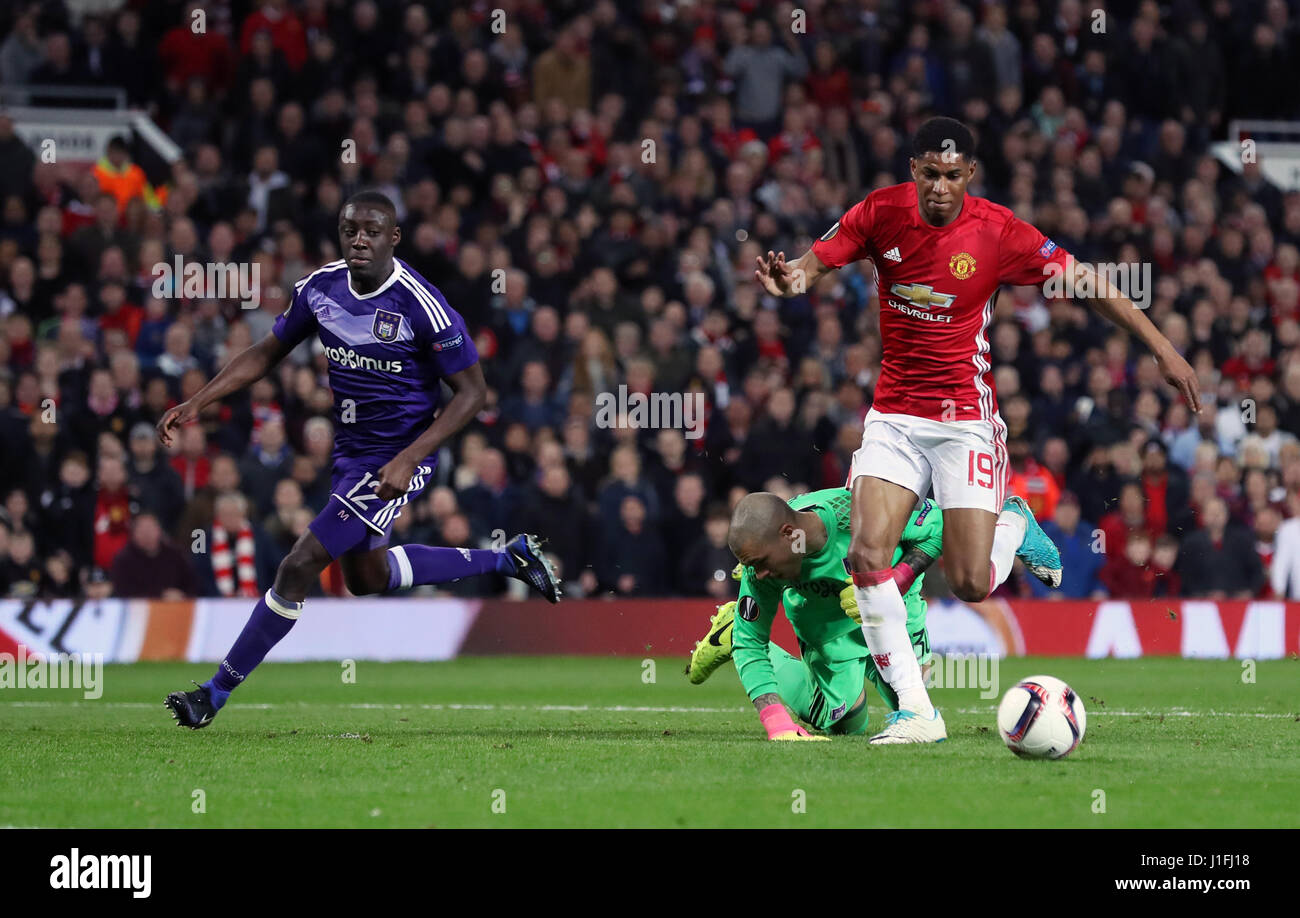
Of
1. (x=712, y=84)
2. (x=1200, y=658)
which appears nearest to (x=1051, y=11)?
(x=712, y=84)

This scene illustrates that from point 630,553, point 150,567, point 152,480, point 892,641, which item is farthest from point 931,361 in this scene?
point 152,480

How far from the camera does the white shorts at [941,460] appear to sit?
8625mm

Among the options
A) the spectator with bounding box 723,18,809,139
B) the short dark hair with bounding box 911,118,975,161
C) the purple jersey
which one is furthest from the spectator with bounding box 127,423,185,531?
the short dark hair with bounding box 911,118,975,161

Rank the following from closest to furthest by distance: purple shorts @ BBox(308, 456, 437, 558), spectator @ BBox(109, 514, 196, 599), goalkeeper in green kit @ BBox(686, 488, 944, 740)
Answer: goalkeeper in green kit @ BBox(686, 488, 944, 740), purple shorts @ BBox(308, 456, 437, 558), spectator @ BBox(109, 514, 196, 599)

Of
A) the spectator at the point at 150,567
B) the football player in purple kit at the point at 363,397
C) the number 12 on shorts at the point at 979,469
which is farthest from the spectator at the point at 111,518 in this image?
the number 12 on shorts at the point at 979,469

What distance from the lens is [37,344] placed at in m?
16.1

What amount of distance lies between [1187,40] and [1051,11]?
62.7 inches

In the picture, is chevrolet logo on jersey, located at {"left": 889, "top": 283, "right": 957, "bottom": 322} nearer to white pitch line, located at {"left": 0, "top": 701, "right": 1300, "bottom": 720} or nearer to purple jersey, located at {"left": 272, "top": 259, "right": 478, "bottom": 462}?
purple jersey, located at {"left": 272, "top": 259, "right": 478, "bottom": 462}

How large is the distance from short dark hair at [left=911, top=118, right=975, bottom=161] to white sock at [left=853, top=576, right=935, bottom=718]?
186 centimetres

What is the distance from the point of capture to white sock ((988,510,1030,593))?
9.41 meters

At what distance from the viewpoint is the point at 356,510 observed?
9328mm

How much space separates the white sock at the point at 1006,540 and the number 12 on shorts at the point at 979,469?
2.30 feet

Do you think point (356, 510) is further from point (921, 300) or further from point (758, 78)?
point (758, 78)

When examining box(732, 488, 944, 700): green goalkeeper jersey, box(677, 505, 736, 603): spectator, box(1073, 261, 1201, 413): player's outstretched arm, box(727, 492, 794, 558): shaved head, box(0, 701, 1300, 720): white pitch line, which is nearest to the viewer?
box(1073, 261, 1201, 413): player's outstretched arm
